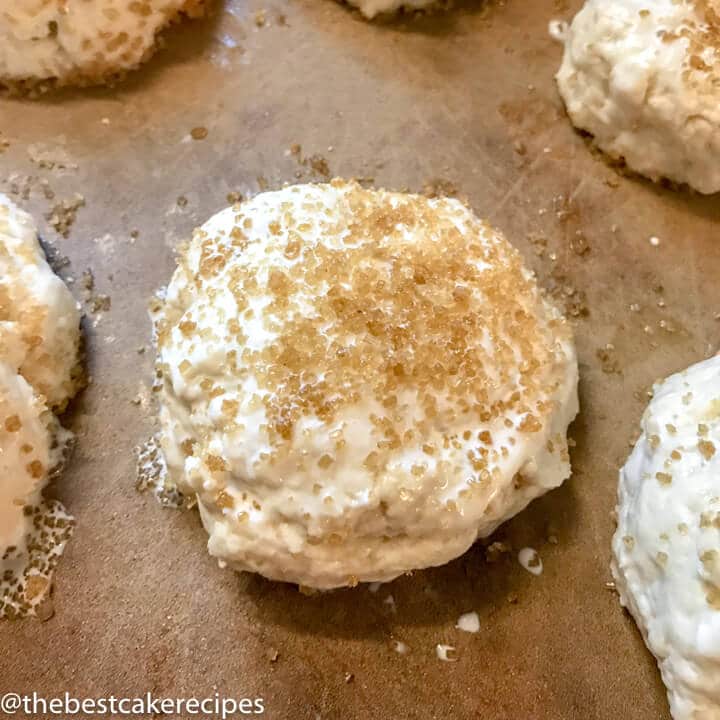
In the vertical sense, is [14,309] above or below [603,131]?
below

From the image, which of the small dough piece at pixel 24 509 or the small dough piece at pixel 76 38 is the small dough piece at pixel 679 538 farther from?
the small dough piece at pixel 76 38

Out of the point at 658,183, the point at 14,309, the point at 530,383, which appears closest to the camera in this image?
the point at 530,383

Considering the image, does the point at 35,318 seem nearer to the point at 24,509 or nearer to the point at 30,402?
the point at 30,402

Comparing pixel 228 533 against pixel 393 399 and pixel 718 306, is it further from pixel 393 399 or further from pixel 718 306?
pixel 718 306

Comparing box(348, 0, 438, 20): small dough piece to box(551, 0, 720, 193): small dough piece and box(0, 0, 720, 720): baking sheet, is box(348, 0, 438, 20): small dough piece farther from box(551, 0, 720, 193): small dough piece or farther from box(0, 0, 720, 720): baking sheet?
box(551, 0, 720, 193): small dough piece

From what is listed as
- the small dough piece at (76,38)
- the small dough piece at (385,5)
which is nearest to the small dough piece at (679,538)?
the small dough piece at (385,5)

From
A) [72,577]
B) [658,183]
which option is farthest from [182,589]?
[658,183]
